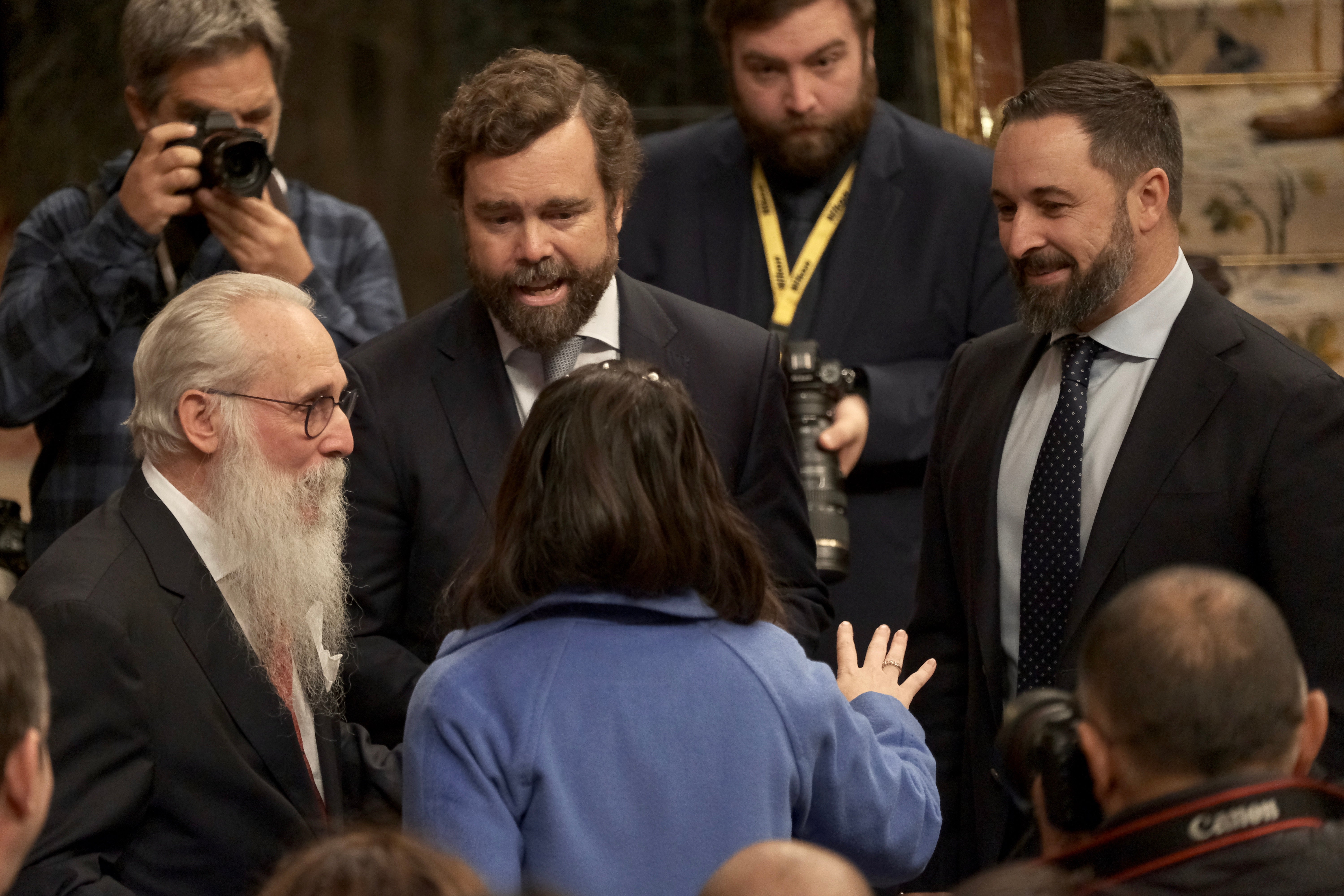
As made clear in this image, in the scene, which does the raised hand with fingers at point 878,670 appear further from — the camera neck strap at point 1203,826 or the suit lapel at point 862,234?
the suit lapel at point 862,234

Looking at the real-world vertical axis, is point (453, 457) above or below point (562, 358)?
below

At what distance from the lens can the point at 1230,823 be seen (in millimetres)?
1715

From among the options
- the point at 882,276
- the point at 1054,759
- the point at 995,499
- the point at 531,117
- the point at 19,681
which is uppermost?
the point at 531,117

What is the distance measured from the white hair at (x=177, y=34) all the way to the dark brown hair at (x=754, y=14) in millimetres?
1150

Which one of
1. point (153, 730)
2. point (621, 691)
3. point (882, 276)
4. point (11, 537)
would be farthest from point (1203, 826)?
point (11, 537)

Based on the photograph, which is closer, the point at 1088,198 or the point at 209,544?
the point at 209,544

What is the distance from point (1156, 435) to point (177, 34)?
2388mm

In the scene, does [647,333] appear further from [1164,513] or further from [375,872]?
[375,872]

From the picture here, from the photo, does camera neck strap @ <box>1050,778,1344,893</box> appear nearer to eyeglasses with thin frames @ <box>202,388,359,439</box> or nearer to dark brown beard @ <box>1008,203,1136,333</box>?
dark brown beard @ <box>1008,203,1136,333</box>

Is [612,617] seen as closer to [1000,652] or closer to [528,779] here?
[528,779]

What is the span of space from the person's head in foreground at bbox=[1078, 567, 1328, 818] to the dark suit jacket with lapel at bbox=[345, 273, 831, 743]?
145 centimetres

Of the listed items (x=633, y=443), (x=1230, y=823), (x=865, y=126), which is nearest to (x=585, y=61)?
(x=865, y=126)

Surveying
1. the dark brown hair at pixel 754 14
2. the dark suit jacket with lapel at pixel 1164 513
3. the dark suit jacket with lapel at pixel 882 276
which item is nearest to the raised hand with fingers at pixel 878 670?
the dark suit jacket with lapel at pixel 1164 513

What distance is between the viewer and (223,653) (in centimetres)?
269
